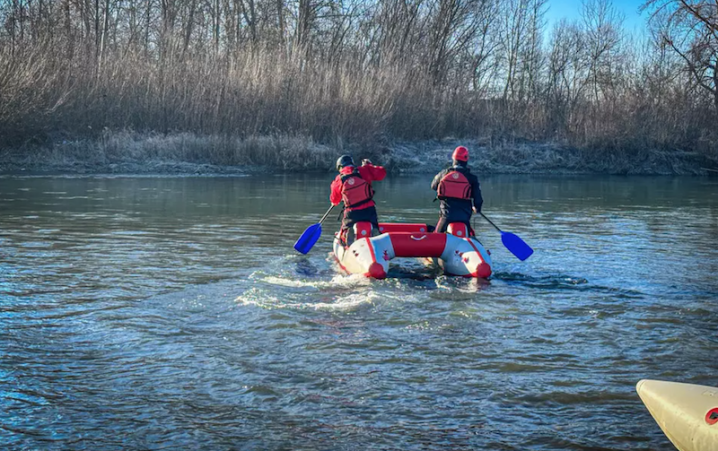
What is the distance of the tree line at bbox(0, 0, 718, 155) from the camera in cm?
2238

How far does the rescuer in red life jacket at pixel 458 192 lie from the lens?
28.5 ft

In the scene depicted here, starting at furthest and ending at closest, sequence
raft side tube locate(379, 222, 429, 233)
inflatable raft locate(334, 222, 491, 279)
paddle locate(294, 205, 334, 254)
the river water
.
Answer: raft side tube locate(379, 222, 429, 233) → paddle locate(294, 205, 334, 254) → inflatable raft locate(334, 222, 491, 279) → the river water

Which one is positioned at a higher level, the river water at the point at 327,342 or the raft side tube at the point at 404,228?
the raft side tube at the point at 404,228

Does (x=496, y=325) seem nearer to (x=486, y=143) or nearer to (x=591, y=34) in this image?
(x=486, y=143)

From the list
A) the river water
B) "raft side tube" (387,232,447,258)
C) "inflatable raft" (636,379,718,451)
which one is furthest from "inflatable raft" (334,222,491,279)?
"inflatable raft" (636,379,718,451)

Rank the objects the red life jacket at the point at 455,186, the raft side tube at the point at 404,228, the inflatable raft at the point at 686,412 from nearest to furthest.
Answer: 1. the inflatable raft at the point at 686,412
2. the red life jacket at the point at 455,186
3. the raft side tube at the point at 404,228

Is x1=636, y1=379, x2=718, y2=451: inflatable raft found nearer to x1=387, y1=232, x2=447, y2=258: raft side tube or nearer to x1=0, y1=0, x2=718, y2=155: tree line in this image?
x1=387, y1=232, x2=447, y2=258: raft side tube

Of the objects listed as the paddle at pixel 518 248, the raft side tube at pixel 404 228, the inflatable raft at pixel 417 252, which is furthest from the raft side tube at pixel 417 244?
the raft side tube at pixel 404 228

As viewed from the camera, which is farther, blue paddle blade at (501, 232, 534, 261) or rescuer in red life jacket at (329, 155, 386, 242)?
rescuer in red life jacket at (329, 155, 386, 242)

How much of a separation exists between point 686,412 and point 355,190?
19.1 ft

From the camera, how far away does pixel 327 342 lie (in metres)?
5.30

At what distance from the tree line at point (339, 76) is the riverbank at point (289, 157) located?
0.40 metres

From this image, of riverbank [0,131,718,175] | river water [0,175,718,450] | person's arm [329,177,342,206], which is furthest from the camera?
riverbank [0,131,718,175]

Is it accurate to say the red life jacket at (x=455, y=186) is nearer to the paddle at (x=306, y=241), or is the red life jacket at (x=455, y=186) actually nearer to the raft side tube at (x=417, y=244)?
the raft side tube at (x=417, y=244)
